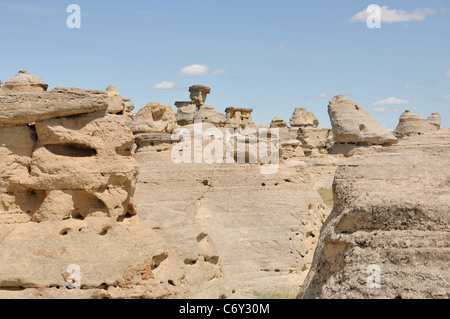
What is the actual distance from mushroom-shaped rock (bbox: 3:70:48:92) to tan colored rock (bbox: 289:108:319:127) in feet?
107

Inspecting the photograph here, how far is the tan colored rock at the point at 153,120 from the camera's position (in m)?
13.6

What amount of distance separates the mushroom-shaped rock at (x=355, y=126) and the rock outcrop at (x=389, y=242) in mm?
18381

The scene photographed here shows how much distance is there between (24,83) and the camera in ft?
25.5

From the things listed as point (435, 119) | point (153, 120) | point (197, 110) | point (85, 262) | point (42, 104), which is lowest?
point (85, 262)

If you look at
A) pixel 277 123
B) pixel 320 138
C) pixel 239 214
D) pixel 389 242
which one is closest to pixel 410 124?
pixel 320 138

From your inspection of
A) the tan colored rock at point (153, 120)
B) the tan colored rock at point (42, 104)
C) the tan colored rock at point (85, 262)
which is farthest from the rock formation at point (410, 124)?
the tan colored rock at point (42, 104)

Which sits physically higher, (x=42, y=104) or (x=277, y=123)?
(x=277, y=123)

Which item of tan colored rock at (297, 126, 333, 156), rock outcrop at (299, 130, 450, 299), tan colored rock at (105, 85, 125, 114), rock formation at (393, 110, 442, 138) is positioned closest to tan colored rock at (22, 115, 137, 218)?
tan colored rock at (105, 85, 125, 114)

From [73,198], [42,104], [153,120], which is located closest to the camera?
[42,104]

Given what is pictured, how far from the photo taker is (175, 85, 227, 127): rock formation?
29.0 meters

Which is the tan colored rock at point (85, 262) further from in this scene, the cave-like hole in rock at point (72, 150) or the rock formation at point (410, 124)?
the rock formation at point (410, 124)

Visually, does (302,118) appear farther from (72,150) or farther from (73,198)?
(73,198)

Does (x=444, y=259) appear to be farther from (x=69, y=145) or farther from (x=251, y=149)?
(x=251, y=149)

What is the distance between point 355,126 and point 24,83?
17.2 metres
